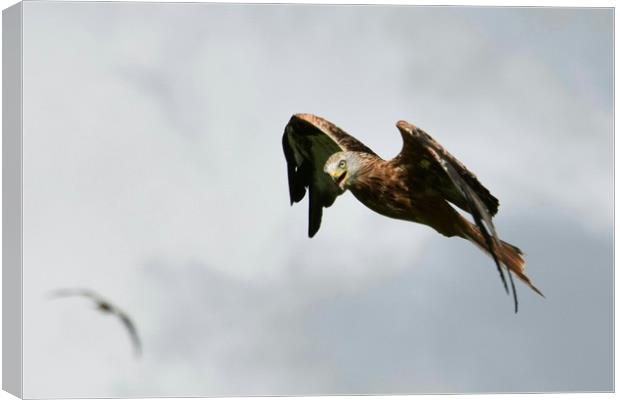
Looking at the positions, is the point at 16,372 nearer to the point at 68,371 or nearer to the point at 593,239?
the point at 68,371

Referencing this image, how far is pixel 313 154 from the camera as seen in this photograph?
455 inches

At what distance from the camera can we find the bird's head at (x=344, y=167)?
35.6 ft

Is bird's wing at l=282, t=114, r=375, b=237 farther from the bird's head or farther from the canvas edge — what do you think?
the canvas edge

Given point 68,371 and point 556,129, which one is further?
point 556,129

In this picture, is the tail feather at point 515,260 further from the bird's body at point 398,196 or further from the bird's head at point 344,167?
the bird's head at point 344,167

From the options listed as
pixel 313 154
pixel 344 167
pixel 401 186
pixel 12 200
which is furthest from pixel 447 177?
pixel 12 200

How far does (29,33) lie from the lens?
10.2 metres

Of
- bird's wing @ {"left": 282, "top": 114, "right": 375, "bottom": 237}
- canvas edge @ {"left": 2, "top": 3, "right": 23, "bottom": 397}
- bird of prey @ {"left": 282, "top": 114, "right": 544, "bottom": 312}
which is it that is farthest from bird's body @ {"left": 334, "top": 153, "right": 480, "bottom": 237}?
canvas edge @ {"left": 2, "top": 3, "right": 23, "bottom": 397}

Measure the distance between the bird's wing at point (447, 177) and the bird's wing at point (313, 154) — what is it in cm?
45

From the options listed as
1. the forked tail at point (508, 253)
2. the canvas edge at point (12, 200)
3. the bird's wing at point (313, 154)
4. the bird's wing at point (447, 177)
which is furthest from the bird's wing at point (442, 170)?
the canvas edge at point (12, 200)

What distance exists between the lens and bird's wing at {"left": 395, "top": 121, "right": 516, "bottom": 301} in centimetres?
1004

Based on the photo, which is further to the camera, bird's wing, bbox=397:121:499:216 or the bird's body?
the bird's body

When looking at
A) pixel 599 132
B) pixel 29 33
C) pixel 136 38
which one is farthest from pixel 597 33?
pixel 29 33

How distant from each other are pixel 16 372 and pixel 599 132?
4.21 m
